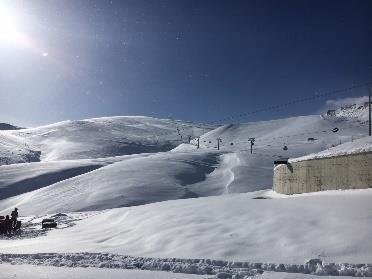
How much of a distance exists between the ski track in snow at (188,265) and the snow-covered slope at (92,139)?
99.4 m

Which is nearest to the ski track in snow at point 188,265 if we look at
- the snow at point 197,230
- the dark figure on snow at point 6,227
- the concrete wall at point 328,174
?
the snow at point 197,230

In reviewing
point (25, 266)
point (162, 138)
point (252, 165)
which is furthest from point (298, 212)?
point (162, 138)

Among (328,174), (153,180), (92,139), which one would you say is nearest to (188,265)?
(328,174)

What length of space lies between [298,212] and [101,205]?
28.7 m

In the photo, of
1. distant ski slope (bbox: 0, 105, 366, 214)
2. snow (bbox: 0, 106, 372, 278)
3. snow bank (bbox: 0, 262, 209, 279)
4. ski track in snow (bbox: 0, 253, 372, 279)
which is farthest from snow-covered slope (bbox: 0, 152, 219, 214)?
snow bank (bbox: 0, 262, 209, 279)

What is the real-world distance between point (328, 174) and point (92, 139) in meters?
137

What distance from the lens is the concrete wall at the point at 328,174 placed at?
52.3 feet

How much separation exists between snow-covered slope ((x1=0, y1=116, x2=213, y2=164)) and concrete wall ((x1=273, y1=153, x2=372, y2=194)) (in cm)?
9474

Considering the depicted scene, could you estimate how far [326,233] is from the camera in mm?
11781

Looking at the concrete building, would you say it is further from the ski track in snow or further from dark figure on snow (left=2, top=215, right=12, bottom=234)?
dark figure on snow (left=2, top=215, right=12, bottom=234)

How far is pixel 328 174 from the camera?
59.8ft

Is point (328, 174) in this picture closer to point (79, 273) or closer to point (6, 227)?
point (79, 273)

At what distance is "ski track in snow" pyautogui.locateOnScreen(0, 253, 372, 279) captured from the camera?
30.8 feet

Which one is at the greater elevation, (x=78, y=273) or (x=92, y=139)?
(x=92, y=139)
